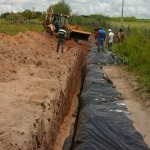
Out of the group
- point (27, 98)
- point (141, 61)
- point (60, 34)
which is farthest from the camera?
point (60, 34)

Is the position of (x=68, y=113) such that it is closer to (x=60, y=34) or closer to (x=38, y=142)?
(x=38, y=142)

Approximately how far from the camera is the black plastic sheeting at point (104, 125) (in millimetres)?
6059

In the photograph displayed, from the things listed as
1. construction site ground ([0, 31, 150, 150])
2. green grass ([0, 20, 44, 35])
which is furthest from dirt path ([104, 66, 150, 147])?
green grass ([0, 20, 44, 35])

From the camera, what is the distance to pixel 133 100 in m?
11.7

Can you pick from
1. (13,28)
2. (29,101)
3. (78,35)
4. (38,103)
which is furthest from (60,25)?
(38,103)

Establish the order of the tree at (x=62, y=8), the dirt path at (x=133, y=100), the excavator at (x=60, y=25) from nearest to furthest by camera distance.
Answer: the dirt path at (x=133, y=100) < the excavator at (x=60, y=25) < the tree at (x=62, y=8)

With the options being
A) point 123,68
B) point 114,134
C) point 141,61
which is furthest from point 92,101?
point 123,68

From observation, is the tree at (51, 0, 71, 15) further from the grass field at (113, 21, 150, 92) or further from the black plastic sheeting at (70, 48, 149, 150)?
the black plastic sheeting at (70, 48, 149, 150)

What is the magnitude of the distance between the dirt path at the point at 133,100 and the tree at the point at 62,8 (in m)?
48.9

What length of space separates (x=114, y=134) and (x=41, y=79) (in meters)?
4.61

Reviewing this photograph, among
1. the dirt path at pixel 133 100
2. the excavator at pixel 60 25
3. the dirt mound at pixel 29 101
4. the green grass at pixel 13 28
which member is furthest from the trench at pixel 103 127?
the green grass at pixel 13 28

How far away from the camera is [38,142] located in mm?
6445

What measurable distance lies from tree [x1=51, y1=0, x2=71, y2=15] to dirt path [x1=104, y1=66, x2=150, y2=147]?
48.9m

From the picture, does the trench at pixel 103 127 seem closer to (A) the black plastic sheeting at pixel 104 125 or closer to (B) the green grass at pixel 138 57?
(A) the black plastic sheeting at pixel 104 125
